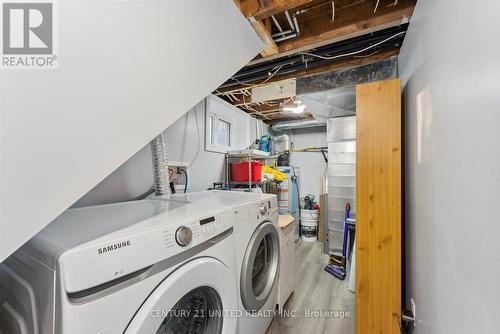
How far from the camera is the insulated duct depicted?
1320 mm

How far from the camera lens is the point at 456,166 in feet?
2.28

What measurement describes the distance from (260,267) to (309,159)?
3128mm

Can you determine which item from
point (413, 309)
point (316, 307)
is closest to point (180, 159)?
point (316, 307)

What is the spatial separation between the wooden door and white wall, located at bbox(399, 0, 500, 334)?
0.39 ft

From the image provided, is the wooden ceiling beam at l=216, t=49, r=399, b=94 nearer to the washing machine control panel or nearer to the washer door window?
the washer door window

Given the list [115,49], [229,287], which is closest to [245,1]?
[115,49]

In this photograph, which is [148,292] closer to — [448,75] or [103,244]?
[103,244]

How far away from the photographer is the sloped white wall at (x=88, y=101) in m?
0.45

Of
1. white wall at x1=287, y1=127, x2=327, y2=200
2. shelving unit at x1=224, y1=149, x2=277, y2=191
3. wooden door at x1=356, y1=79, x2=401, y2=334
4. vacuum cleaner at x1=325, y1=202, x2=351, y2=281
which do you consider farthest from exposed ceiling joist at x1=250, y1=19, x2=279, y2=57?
white wall at x1=287, y1=127, x2=327, y2=200

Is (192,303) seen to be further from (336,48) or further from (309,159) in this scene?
(309,159)

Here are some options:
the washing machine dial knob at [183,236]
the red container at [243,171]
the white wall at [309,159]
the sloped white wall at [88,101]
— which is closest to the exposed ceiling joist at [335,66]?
the red container at [243,171]

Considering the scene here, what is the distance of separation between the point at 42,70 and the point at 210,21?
2.49ft

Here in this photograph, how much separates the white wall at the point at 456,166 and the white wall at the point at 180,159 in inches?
67.1

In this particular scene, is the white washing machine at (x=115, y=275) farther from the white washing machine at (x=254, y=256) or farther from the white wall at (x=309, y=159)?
the white wall at (x=309, y=159)
